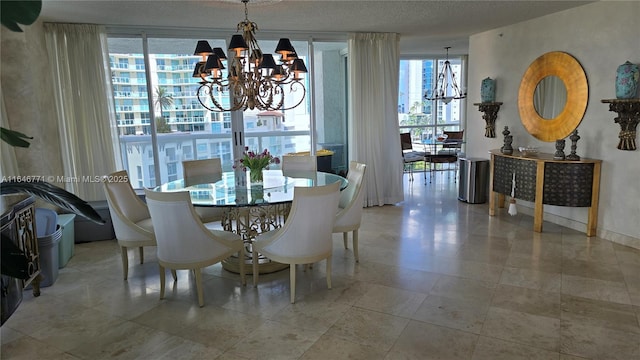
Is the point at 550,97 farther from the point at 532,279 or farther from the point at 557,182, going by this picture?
the point at 532,279

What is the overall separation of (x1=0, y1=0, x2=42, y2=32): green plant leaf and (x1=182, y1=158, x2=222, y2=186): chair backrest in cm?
299

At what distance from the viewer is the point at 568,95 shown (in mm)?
4676

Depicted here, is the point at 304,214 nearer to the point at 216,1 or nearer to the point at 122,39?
the point at 216,1

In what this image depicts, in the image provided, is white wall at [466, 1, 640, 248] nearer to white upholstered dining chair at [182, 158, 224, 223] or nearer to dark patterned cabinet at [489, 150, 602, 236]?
dark patterned cabinet at [489, 150, 602, 236]

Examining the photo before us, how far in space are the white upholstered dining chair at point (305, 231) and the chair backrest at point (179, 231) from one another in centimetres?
43

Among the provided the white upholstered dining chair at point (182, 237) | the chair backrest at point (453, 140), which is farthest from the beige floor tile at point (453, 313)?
the chair backrest at point (453, 140)

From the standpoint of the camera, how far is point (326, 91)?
20.2ft

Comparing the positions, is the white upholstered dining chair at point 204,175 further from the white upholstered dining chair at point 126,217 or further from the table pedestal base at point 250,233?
the white upholstered dining chair at point 126,217

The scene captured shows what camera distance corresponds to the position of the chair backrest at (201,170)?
169 inches

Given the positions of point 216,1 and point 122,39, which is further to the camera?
point 122,39

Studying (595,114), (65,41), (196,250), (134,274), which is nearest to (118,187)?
(134,274)

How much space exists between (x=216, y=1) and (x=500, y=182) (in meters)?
3.92

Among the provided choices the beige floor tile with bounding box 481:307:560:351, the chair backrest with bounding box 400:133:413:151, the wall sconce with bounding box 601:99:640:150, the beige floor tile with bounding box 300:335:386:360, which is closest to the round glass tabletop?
the beige floor tile with bounding box 300:335:386:360

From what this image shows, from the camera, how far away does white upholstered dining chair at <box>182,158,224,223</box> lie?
13.6 feet
